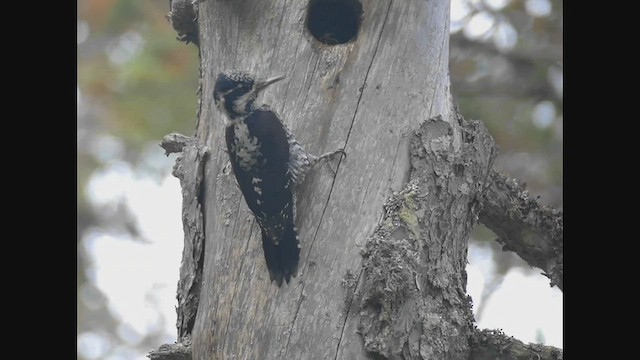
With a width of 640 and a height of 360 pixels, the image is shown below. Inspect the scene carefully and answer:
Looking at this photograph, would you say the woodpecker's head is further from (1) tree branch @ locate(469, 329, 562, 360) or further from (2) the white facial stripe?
(1) tree branch @ locate(469, 329, 562, 360)

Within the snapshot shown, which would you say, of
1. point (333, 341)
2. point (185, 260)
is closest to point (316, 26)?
point (185, 260)

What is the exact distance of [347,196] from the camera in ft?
13.6

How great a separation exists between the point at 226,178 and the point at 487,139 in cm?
134

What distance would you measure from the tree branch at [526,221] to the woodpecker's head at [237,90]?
4.40 feet

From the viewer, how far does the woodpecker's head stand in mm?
4277

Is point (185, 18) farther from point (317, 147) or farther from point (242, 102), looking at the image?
point (317, 147)

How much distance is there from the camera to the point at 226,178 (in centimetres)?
439

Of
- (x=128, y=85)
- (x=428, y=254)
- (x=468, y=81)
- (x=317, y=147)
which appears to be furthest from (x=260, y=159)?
(x=128, y=85)

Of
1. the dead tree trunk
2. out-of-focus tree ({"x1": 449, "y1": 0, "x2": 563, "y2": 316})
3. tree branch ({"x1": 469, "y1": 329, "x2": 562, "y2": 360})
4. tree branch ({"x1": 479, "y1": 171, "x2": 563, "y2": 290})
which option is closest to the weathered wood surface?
the dead tree trunk

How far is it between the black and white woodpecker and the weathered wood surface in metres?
0.07

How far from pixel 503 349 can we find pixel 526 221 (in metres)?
0.86

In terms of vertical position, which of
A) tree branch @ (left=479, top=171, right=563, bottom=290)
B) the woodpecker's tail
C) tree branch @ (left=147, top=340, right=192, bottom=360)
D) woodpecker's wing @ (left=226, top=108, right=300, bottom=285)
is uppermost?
tree branch @ (left=479, top=171, right=563, bottom=290)
